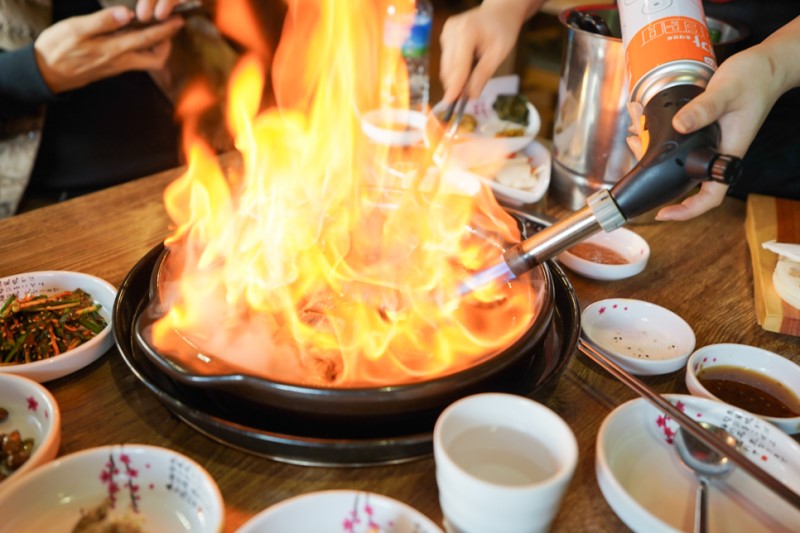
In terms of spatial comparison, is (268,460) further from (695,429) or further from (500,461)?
(695,429)

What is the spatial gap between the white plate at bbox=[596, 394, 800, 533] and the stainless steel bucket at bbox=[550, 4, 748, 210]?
1182 millimetres

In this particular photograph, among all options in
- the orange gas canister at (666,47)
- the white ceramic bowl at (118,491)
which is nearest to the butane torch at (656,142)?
the orange gas canister at (666,47)

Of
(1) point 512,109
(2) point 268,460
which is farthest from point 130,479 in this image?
(1) point 512,109

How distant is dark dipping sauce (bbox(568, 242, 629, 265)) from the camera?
209 cm

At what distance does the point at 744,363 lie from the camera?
5.36ft

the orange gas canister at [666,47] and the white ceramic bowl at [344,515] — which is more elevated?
the orange gas canister at [666,47]

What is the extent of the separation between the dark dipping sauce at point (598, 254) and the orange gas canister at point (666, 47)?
560 mm

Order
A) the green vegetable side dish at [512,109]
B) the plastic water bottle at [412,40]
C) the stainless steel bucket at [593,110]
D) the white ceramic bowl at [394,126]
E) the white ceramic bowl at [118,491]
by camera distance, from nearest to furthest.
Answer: the white ceramic bowl at [118,491] < the stainless steel bucket at [593,110] < the white ceramic bowl at [394,126] < the green vegetable side dish at [512,109] < the plastic water bottle at [412,40]

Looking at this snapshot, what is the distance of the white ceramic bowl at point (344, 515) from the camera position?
1.10 meters

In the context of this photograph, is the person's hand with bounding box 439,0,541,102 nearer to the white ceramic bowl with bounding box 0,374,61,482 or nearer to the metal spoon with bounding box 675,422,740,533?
the metal spoon with bounding box 675,422,740,533

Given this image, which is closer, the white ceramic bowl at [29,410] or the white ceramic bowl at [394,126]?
the white ceramic bowl at [29,410]

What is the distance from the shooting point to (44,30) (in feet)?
9.27

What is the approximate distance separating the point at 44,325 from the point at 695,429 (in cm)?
157

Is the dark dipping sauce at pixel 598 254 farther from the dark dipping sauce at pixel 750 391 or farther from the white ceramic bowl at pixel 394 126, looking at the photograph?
the white ceramic bowl at pixel 394 126
